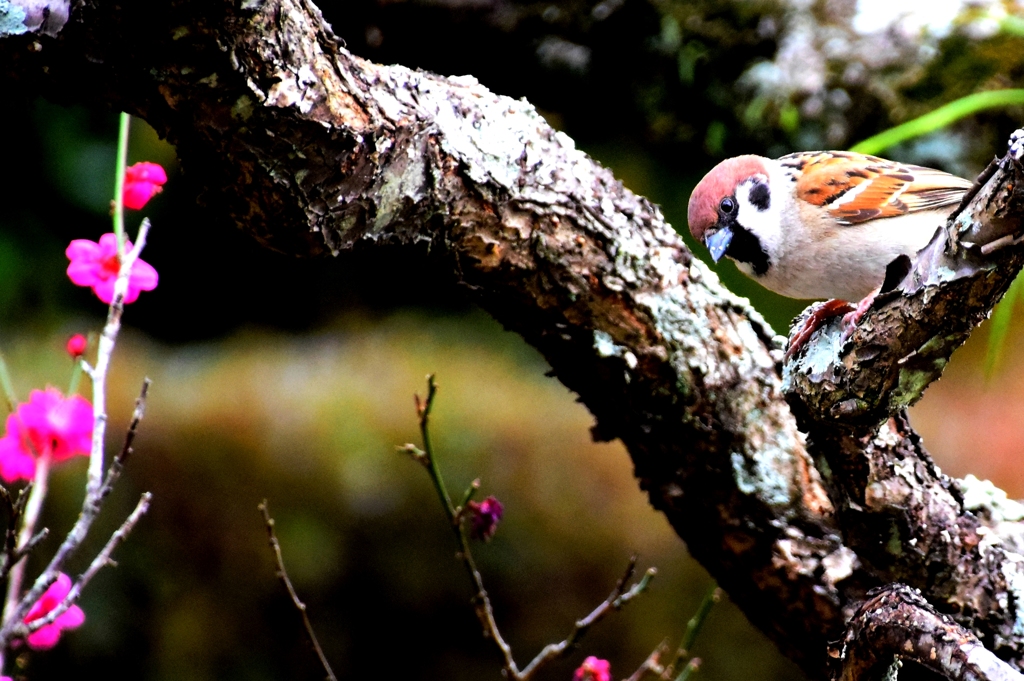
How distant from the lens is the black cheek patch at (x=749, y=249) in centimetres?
164

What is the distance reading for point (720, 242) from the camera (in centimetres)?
165

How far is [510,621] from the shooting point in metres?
2.69

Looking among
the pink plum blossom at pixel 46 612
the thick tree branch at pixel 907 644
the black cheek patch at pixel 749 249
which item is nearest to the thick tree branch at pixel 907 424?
the thick tree branch at pixel 907 644

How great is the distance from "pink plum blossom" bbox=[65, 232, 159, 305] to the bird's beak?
0.90 metres

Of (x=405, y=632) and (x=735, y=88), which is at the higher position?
(x=735, y=88)

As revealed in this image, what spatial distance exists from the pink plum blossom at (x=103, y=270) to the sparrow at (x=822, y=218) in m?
0.90

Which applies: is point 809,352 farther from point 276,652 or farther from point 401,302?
point 401,302

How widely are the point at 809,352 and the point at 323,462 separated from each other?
1735 mm

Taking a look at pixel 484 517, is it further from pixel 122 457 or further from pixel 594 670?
pixel 122 457

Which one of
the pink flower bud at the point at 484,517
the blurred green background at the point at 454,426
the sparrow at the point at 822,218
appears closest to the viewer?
the pink flower bud at the point at 484,517

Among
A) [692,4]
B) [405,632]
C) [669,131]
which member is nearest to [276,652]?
[405,632]

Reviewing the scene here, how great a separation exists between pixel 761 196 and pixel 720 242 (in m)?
0.12

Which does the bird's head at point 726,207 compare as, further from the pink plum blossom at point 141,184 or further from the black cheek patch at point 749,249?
the pink plum blossom at point 141,184

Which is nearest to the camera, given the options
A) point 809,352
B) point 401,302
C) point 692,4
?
point 809,352
